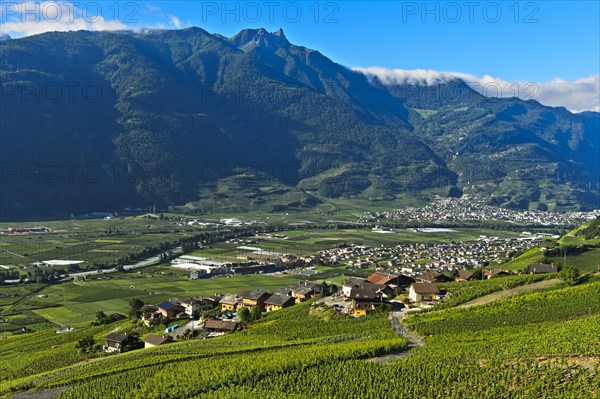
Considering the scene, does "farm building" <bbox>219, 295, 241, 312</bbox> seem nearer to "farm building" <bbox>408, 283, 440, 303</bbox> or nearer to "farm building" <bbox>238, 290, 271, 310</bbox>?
"farm building" <bbox>238, 290, 271, 310</bbox>

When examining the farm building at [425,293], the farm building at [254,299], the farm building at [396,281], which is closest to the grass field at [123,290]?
the farm building at [254,299]

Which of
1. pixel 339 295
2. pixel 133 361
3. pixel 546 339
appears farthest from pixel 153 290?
pixel 546 339

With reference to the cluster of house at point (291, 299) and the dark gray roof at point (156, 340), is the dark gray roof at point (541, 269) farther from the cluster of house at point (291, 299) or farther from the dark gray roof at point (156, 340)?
the dark gray roof at point (156, 340)

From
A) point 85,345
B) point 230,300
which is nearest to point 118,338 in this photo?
point 85,345

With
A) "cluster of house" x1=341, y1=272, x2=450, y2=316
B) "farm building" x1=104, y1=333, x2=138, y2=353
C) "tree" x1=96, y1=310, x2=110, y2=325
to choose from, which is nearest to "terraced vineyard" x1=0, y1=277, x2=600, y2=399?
"cluster of house" x1=341, y1=272, x2=450, y2=316

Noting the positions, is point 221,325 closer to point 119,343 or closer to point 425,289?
point 119,343

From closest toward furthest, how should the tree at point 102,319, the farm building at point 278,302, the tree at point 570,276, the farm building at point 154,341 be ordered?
the farm building at point 154,341 → the tree at point 570,276 → the farm building at point 278,302 → the tree at point 102,319

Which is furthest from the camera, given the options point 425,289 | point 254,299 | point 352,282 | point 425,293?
point 352,282

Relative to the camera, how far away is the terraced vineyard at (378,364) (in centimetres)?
3291

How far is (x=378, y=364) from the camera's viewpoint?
3831cm

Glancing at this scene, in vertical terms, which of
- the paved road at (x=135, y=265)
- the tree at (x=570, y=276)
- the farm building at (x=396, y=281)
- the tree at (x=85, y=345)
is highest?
the tree at (x=570, y=276)

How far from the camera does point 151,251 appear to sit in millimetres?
151875

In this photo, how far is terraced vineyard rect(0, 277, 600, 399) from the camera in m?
32.9

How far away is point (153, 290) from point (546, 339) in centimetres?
7838
